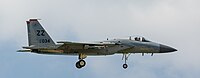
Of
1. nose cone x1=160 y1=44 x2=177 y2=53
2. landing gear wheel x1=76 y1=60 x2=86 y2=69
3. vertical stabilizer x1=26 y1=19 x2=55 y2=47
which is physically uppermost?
vertical stabilizer x1=26 y1=19 x2=55 y2=47

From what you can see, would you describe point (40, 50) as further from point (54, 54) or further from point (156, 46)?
point (156, 46)

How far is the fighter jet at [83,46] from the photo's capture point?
317 feet

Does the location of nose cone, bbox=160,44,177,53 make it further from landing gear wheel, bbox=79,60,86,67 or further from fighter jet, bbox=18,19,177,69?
landing gear wheel, bbox=79,60,86,67

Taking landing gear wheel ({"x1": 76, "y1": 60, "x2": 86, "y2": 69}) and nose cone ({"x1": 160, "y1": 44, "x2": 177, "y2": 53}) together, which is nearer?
landing gear wheel ({"x1": 76, "y1": 60, "x2": 86, "y2": 69})

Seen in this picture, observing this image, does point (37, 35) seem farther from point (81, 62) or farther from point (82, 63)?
point (82, 63)

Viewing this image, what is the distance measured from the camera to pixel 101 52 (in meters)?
97.8

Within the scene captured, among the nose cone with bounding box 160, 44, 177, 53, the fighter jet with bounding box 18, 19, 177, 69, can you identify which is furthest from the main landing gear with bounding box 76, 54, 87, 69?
the nose cone with bounding box 160, 44, 177, 53

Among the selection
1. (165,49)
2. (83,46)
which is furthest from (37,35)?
(165,49)

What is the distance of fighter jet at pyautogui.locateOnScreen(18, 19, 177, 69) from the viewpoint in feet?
317

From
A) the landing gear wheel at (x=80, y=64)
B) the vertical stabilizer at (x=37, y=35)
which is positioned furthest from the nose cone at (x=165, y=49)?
the vertical stabilizer at (x=37, y=35)

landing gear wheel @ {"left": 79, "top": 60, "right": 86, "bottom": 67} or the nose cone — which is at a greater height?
the nose cone

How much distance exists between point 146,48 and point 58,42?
1070cm

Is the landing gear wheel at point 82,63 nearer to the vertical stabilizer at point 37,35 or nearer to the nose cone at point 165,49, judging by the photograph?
the vertical stabilizer at point 37,35

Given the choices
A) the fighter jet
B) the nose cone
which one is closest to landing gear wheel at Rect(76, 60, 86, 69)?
the fighter jet
